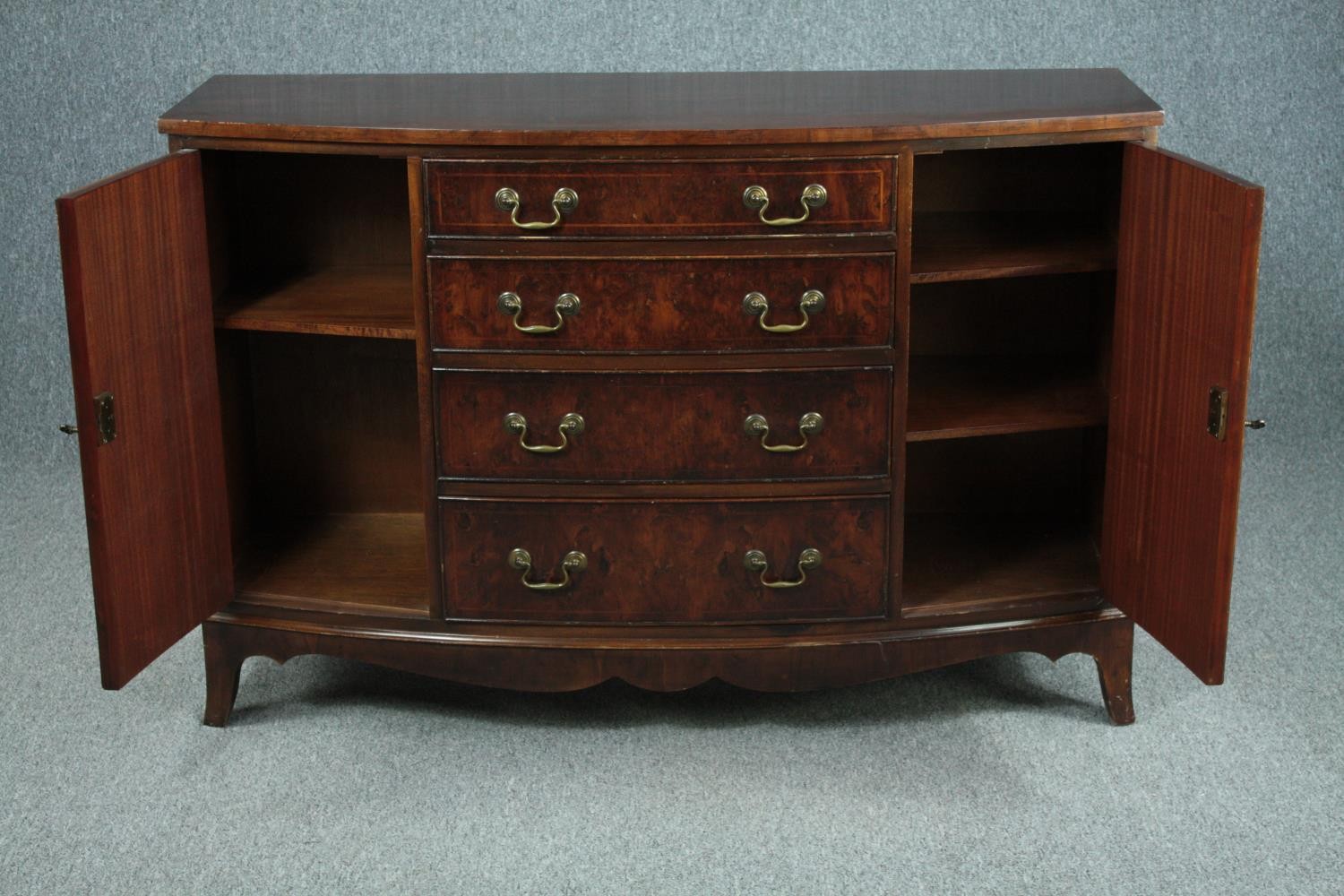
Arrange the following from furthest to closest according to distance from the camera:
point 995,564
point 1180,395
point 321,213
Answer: point 321,213, point 995,564, point 1180,395

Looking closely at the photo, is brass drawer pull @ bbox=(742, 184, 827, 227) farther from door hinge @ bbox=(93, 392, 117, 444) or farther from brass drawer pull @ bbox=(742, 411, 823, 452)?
door hinge @ bbox=(93, 392, 117, 444)

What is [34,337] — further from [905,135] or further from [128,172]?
[905,135]

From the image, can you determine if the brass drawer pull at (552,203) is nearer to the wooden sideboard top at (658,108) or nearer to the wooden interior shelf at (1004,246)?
the wooden sideboard top at (658,108)

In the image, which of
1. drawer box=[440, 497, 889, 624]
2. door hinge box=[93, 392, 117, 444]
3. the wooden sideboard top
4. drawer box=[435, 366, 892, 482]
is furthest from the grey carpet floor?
the wooden sideboard top

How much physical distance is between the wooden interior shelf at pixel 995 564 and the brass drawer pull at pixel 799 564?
16 cm

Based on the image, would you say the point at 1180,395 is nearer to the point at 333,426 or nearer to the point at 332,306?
the point at 332,306

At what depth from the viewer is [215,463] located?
2607 millimetres

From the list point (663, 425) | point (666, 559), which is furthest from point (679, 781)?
point (663, 425)

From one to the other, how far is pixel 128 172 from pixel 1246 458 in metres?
2.27

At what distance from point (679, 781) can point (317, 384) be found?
34.3 inches

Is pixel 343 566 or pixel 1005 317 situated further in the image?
pixel 1005 317

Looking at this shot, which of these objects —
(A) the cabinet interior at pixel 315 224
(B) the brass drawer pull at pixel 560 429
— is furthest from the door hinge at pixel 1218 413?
(A) the cabinet interior at pixel 315 224

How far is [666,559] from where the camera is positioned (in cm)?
255

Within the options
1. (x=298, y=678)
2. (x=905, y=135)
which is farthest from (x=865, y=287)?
(x=298, y=678)
